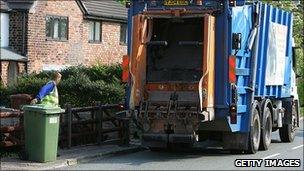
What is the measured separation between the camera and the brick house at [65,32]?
2886 cm

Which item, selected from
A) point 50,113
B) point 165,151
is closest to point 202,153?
point 165,151

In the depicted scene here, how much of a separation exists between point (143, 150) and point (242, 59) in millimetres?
3201

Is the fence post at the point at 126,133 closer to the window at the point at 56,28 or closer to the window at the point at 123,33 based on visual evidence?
the window at the point at 56,28

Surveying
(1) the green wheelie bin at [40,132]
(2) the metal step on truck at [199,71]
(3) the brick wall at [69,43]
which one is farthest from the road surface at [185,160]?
(3) the brick wall at [69,43]

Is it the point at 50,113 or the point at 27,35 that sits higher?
the point at 27,35

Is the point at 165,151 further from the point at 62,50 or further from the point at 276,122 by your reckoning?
the point at 62,50

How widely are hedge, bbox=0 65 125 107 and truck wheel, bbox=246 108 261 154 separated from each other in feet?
18.8

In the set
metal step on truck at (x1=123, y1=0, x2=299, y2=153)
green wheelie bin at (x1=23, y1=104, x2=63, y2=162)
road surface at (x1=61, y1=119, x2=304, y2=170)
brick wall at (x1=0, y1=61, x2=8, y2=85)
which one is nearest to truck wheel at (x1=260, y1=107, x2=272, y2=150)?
metal step on truck at (x1=123, y1=0, x2=299, y2=153)

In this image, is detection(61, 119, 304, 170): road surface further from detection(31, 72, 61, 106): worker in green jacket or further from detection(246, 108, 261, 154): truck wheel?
detection(31, 72, 61, 106): worker in green jacket

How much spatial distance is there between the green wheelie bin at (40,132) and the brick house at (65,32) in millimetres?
15401

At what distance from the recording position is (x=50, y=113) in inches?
493

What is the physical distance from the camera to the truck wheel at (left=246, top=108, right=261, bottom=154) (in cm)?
1492

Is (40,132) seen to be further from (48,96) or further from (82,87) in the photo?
(82,87)

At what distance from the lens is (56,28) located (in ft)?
102
